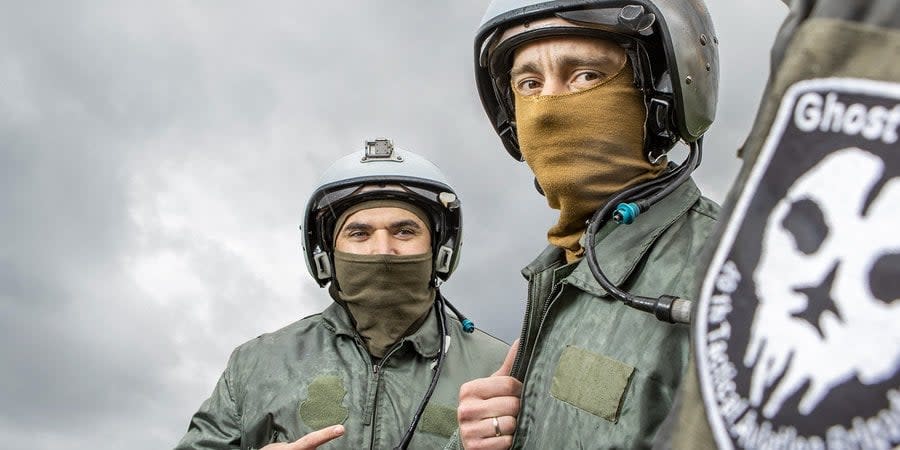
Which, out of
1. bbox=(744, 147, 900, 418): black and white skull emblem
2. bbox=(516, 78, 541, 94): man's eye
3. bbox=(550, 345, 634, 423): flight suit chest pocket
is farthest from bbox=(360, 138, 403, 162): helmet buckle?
bbox=(744, 147, 900, 418): black and white skull emblem

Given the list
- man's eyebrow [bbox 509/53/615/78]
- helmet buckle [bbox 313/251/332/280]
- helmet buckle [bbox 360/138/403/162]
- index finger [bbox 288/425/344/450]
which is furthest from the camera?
helmet buckle [bbox 360/138/403/162]

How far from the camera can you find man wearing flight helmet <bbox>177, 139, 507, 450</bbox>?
4.64 metres

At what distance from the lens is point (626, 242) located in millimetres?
2393

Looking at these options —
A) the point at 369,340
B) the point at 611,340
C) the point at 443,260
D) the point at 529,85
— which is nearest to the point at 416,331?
the point at 369,340

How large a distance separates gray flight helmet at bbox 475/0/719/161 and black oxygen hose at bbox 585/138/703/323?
0.11m

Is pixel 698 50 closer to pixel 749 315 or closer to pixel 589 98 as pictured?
pixel 589 98

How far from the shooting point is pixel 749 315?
3.39ft

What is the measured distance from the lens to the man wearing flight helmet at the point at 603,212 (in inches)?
83.5

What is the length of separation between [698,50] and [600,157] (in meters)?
0.54

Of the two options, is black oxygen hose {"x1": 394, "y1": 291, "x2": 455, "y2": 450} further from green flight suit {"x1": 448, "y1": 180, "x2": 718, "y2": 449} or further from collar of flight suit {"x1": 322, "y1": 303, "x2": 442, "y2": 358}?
green flight suit {"x1": 448, "y1": 180, "x2": 718, "y2": 449}

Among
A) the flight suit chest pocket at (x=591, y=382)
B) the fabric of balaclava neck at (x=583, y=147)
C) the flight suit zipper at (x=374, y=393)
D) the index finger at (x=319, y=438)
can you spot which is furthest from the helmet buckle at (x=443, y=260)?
the flight suit chest pocket at (x=591, y=382)

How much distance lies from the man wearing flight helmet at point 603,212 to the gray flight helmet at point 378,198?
2314mm

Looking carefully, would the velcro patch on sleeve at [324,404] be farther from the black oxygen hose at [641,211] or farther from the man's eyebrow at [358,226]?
the black oxygen hose at [641,211]

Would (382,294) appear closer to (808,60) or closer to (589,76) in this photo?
(589,76)
